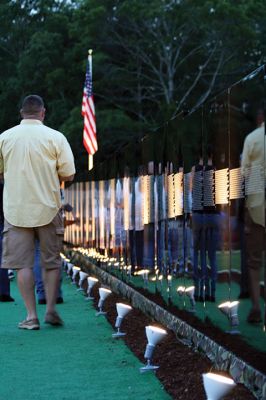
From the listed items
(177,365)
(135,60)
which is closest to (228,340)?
(177,365)

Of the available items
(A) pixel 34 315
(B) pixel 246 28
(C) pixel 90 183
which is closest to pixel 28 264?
(A) pixel 34 315

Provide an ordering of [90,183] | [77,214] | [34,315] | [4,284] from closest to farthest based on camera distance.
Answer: [34,315]
[4,284]
[90,183]
[77,214]

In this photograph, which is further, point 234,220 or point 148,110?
point 148,110

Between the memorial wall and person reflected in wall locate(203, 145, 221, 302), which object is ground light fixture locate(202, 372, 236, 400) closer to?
the memorial wall

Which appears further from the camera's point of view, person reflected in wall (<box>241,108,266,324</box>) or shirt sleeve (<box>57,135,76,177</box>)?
shirt sleeve (<box>57,135,76,177</box>)

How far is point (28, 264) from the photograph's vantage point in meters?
7.58

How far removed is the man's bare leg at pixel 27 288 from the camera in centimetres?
744

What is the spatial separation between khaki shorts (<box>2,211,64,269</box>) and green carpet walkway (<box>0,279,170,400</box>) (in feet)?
1.69

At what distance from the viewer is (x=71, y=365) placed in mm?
5730

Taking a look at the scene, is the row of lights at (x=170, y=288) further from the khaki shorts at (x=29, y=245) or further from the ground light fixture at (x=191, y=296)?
the khaki shorts at (x=29, y=245)

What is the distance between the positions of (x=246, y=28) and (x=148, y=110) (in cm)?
771

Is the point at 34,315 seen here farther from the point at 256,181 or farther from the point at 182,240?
the point at 256,181

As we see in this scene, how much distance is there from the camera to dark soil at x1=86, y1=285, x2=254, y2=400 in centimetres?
462

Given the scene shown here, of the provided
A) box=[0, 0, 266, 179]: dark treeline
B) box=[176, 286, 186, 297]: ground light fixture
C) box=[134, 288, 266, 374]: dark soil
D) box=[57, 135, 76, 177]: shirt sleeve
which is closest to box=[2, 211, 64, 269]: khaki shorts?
box=[57, 135, 76, 177]: shirt sleeve
